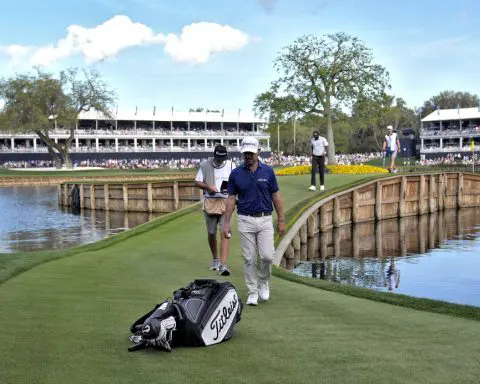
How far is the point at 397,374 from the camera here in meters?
5.59

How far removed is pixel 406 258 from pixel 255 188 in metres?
14.5

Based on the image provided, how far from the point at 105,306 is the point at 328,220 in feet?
67.6

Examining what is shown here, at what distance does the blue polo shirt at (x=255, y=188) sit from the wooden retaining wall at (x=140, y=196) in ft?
86.3

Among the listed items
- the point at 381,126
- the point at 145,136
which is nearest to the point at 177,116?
the point at 145,136

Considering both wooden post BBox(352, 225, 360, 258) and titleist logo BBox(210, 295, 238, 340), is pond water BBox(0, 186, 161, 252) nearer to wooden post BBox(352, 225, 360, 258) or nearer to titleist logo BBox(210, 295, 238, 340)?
wooden post BBox(352, 225, 360, 258)

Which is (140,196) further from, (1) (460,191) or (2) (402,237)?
(1) (460,191)

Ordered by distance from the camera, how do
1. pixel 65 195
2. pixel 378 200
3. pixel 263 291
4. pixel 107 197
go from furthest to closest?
pixel 65 195
pixel 107 197
pixel 378 200
pixel 263 291

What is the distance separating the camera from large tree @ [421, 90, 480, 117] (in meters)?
142

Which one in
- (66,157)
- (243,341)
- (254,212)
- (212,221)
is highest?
(66,157)

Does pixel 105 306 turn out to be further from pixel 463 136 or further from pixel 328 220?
pixel 463 136

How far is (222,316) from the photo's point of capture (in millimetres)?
6809

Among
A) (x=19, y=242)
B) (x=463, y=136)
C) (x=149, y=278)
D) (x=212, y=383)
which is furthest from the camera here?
(x=463, y=136)

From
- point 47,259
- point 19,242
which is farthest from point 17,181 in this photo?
point 47,259

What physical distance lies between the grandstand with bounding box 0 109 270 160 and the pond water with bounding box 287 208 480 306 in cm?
7576
